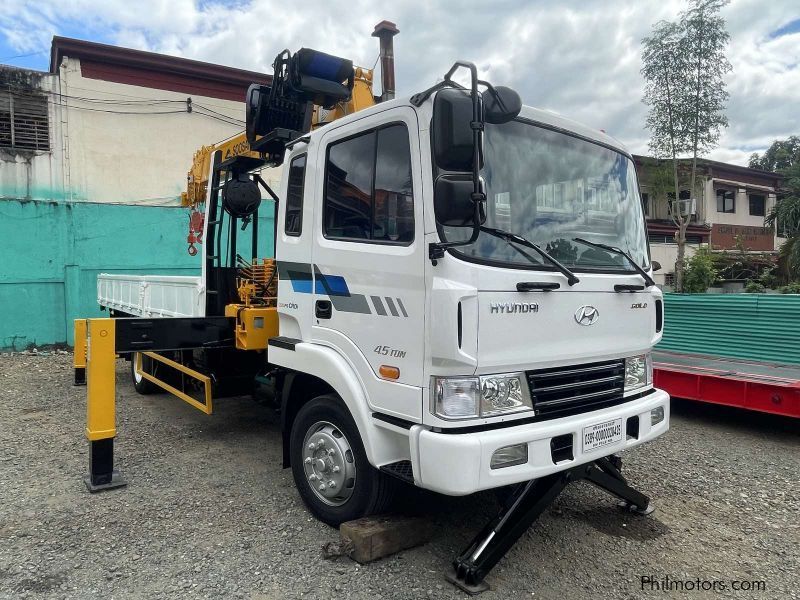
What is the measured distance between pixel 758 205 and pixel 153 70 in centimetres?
2967

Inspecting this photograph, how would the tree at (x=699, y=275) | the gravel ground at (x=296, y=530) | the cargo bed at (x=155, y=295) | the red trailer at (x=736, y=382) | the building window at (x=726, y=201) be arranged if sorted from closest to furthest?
the gravel ground at (x=296, y=530)
the red trailer at (x=736, y=382)
the cargo bed at (x=155, y=295)
the tree at (x=699, y=275)
the building window at (x=726, y=201)

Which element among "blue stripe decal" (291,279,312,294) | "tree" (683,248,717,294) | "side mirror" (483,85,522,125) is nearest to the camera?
"side mirror" (483,85,522,125)

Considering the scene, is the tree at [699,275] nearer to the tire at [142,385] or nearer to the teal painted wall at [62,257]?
the teal painted wall at [62,257]

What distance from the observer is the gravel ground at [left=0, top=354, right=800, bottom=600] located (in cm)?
332

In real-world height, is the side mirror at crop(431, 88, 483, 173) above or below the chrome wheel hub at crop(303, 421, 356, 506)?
above

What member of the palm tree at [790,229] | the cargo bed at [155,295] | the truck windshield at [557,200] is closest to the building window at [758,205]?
the palm tree at [790,229]

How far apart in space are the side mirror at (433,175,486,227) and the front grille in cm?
92

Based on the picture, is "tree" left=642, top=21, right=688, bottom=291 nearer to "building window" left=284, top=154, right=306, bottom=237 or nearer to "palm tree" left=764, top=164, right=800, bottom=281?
"palm tree" left=764, top=164, right=800, bottom=281

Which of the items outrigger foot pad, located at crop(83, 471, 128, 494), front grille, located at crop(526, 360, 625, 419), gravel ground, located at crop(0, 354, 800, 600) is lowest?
gravel ground, located at crop(0, 354, 800, 600)

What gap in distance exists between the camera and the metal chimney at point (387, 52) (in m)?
11.5

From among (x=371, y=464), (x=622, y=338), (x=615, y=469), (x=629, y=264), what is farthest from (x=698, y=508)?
(x=371, y=464)

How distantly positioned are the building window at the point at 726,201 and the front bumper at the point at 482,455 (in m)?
29.8

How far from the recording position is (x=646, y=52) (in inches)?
596

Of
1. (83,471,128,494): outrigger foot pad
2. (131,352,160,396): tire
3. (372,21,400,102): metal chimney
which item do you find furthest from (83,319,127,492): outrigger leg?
(372,21,400,102): metal chimney
